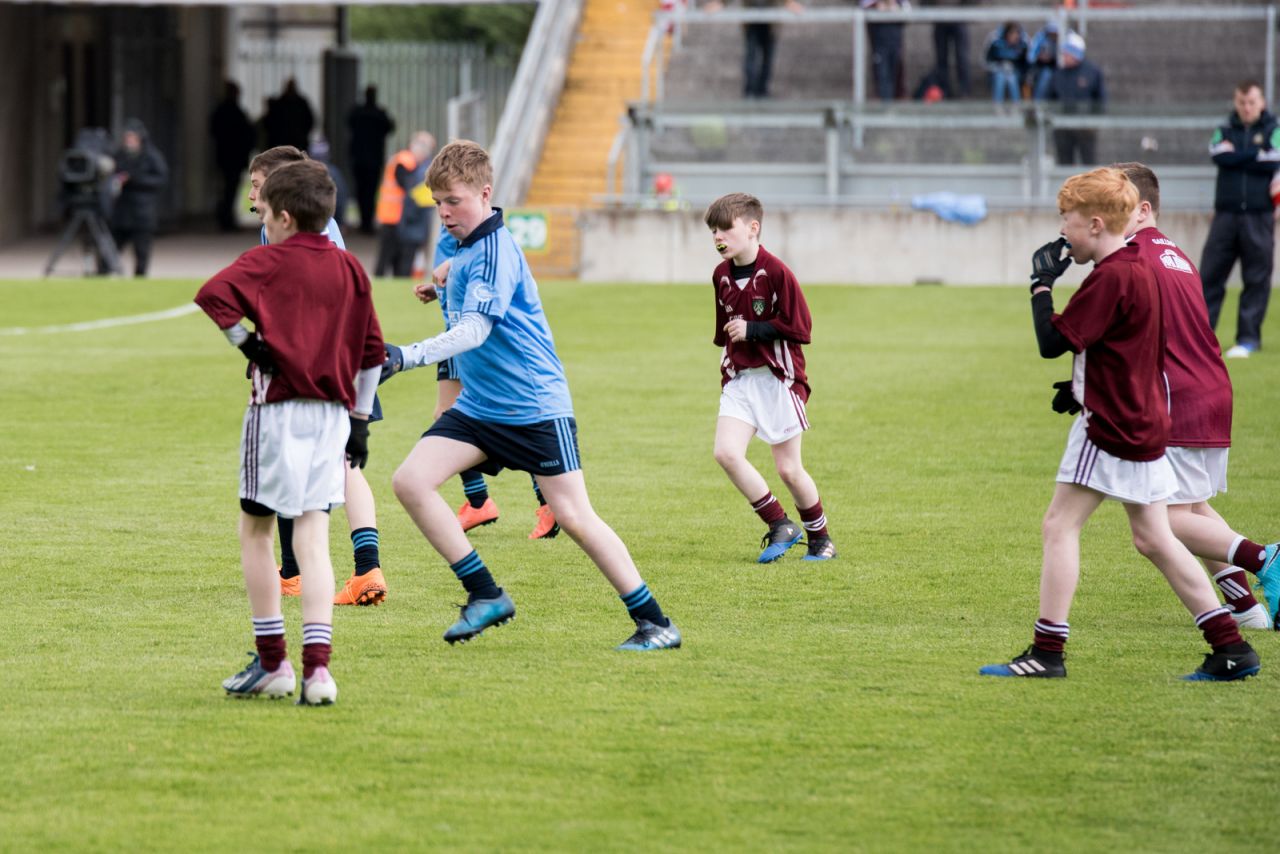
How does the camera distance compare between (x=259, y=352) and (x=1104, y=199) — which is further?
(x=1104, y=199)

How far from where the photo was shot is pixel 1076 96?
86.2 ft

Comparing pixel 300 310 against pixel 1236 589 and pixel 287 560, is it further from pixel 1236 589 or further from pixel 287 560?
pixel 1236 589

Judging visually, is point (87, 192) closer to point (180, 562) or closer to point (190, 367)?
point (190, 367)

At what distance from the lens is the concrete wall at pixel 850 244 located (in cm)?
2462

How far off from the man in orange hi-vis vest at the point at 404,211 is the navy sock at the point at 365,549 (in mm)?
17286

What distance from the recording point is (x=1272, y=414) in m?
12.8

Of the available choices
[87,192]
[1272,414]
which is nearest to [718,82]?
[87,192]

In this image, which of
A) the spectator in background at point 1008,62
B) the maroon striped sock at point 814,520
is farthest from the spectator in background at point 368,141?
the maroon striped sock at point 814,520

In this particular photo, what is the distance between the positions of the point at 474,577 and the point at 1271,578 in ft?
9.66

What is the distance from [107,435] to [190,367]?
3737 mm

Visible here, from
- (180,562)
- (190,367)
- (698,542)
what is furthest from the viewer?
(190,367)

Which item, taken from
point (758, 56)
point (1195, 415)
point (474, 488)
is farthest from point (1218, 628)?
point (758, 56)

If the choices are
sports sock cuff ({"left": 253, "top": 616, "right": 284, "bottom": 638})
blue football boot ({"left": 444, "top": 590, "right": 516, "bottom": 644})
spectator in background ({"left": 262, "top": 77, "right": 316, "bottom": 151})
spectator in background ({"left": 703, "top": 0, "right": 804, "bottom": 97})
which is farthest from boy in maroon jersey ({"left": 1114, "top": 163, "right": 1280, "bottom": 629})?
spectator in background ({"left": 262, "top": 77, "right": 316, "bottom": 151})

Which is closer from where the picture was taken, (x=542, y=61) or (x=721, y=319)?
Result: (x=721, y=319)
